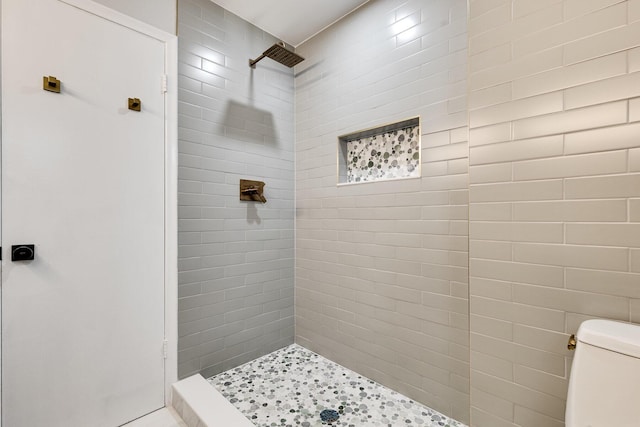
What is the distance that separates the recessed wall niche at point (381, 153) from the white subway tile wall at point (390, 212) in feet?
0.24

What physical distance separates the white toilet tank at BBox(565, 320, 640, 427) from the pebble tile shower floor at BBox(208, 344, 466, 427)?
831mm

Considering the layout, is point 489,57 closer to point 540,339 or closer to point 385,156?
point 385,156

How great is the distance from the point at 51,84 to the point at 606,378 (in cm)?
260

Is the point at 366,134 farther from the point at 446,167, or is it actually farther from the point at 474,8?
the point at 474,8

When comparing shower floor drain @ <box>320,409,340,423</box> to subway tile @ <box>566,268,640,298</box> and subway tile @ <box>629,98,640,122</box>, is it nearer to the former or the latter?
subway tile @ <box>566,268,640,298</box>

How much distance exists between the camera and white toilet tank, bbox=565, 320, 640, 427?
0.89 metres

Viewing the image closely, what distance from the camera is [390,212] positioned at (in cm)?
194

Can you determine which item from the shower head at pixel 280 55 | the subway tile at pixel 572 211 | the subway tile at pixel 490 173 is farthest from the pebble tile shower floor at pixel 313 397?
the shower head at pixel 280 55

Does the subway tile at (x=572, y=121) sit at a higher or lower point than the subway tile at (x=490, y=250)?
higher

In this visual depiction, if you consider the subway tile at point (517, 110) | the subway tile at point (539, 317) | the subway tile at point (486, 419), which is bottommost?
the subway tile at point (486, 419)

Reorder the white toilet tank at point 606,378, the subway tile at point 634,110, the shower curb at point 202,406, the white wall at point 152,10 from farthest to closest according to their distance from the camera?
the white wall at point 152,10 < the shower curb at point 202,406 < the subway tile at point 634,110 < the white toilet tank at point 606,378

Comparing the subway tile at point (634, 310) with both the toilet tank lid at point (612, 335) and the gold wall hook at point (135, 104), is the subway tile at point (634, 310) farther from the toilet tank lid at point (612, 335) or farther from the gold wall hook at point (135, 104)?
the gold wall hook at point (135, 104)

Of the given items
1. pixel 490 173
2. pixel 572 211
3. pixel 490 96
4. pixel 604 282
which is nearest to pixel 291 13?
pixel 490 96

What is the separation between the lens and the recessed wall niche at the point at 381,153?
1.93 meters
